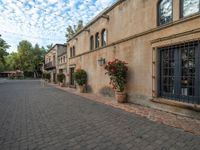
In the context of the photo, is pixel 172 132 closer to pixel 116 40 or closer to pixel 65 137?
pixel 65 137

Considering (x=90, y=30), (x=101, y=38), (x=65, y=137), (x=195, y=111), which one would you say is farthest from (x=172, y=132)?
(x=90, y=30)

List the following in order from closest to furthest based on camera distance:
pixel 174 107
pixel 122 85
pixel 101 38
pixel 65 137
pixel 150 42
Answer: pixel 65 137 → pixel 174 107 → pixel 150 42 → pixel 122 85 → pixel 101 38

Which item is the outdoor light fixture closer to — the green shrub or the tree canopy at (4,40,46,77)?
the green shrub

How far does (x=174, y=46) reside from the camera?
665 centimetres

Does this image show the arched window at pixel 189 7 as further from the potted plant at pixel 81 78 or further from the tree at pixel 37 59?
the tree at pixel 37 59

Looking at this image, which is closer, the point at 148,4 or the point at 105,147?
the point at 105,147

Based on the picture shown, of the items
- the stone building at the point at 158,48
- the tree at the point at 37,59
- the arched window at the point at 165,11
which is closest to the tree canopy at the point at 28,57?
the tree at the point at 37,59

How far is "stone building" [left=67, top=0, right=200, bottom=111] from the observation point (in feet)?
20.1

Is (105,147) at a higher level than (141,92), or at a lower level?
lower

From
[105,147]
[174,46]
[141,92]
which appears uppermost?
[174,46]

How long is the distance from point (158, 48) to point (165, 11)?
5.05 ft

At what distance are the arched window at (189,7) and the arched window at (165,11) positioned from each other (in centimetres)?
53

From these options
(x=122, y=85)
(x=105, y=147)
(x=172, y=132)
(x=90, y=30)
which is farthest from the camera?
(x=90, y=30)

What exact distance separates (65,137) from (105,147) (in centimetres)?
111
